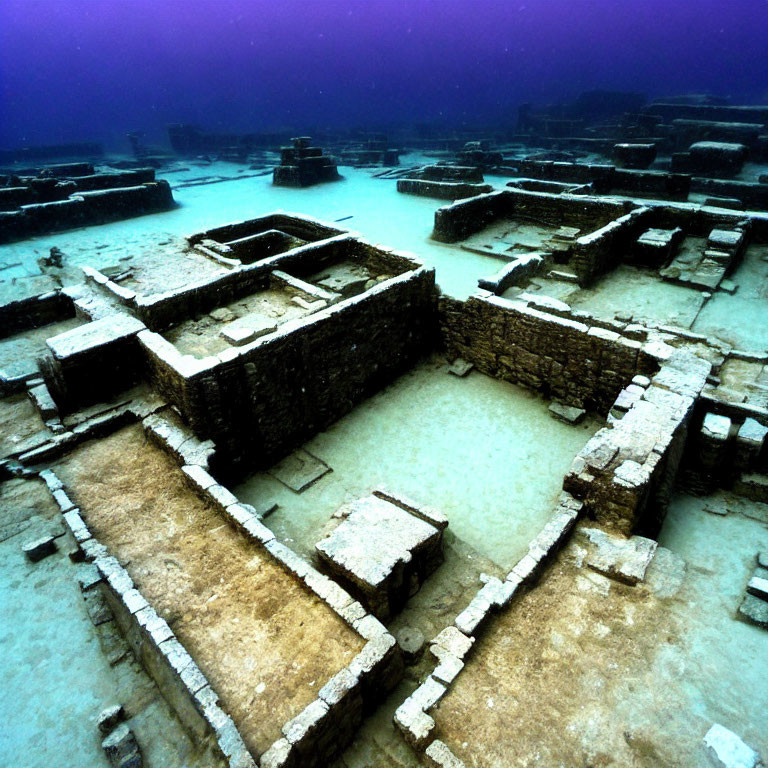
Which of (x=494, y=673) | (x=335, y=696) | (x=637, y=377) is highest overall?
(x=637, y=377)

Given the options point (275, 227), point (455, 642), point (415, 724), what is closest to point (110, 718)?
point (415, 724)

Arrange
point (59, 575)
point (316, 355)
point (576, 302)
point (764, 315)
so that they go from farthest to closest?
1. point (576, 302)
2. point (764, 315)
3. point (316, 355)
4. point (59, 575)

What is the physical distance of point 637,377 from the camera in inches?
278

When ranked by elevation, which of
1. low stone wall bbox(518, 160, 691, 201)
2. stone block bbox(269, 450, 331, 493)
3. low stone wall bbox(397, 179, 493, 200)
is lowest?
stone block bbox(269, 450, 331, 493)

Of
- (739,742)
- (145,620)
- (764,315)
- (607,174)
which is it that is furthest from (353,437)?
(607,174)

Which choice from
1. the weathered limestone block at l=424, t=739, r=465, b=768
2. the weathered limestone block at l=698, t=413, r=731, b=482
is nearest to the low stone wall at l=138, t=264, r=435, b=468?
the weathered limestone block at l=424, t=739, r=465, b=768

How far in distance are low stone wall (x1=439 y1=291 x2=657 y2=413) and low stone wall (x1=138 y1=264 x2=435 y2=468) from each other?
1.02 meters

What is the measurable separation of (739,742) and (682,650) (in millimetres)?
784

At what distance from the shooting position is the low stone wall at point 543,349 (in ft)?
24.7

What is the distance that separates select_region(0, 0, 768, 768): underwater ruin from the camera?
3953 mm

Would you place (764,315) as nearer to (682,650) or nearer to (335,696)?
(682,650)

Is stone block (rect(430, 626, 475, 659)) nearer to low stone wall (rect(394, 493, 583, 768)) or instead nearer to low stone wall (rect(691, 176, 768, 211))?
low stone wall (rect(394, 493, 583, 768))

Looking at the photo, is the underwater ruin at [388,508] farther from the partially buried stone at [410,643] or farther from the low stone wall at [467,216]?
the low stone wall at [467,216]

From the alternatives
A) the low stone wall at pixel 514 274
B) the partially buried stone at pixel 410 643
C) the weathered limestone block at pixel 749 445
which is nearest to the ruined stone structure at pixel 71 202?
the low stone wall at pixel 514 274
